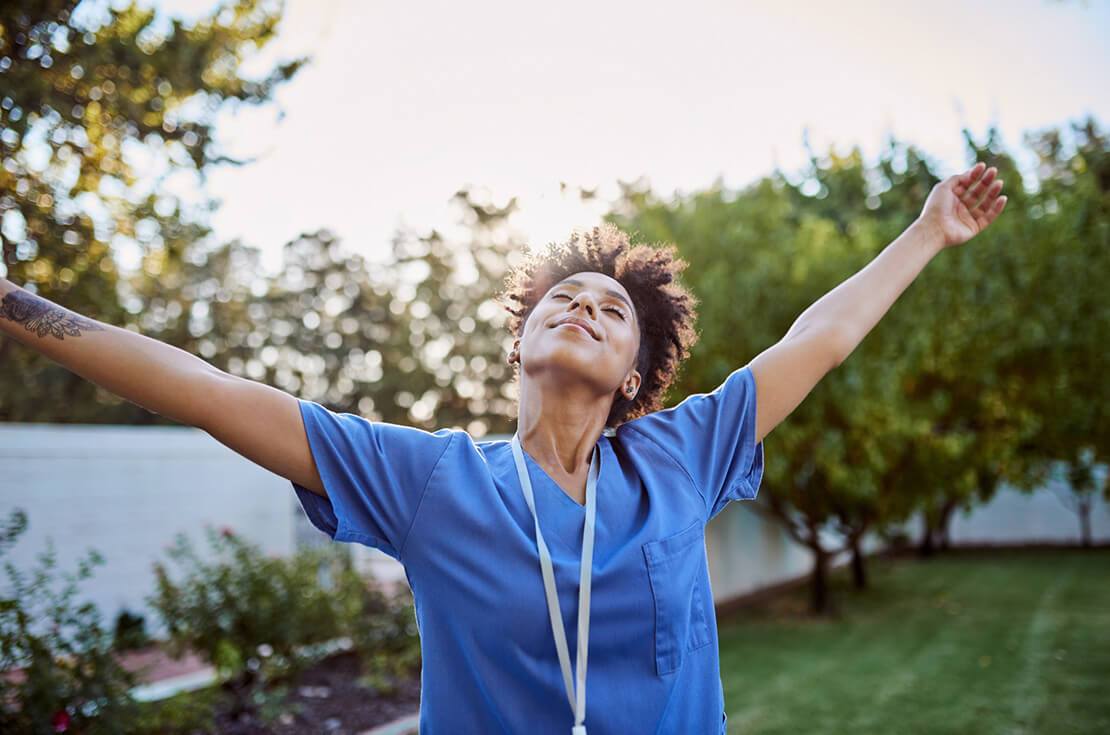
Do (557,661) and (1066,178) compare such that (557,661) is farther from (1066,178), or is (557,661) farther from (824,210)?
(824,210)

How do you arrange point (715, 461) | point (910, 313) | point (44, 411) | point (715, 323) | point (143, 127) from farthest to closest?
1. point (44, 411)
2. point (910, 313)
3. point (715, 323)
4. point (143, 127)
5. point (715, 461)

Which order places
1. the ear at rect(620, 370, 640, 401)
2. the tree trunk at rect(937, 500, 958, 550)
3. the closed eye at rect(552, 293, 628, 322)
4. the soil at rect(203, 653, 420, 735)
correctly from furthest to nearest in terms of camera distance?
the tree trunk at rect(937, 500, 958, 550) < the soil at rect(203, 653, 420, 735) < the ear at rect(620, 370, 640, 401) < the closed eye at rect(552, 293, 628, 322)

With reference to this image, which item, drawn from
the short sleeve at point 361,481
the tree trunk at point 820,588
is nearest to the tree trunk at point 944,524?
the tree trunk at point 820,588

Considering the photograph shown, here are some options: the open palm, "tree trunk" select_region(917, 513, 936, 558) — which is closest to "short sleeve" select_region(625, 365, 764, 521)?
the open palm

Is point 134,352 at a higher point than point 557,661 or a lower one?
higher

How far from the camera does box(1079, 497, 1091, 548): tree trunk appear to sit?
24.1 metres

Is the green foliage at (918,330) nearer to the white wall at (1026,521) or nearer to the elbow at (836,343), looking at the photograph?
the elbow at (836,343)

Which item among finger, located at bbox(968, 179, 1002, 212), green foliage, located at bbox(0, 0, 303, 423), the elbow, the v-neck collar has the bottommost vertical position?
the v-neck collar

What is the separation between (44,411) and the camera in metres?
18.7

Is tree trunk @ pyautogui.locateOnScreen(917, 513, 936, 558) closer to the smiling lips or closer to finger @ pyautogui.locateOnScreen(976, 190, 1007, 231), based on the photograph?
finger @ pyautogui.locateOnScreen(976, 190, 1007, 231)

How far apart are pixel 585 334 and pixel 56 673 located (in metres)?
4.03

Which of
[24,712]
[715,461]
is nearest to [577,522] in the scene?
[715,461]

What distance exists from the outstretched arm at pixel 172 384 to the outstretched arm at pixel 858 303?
1000 millimetres

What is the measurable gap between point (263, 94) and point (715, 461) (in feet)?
17.6
